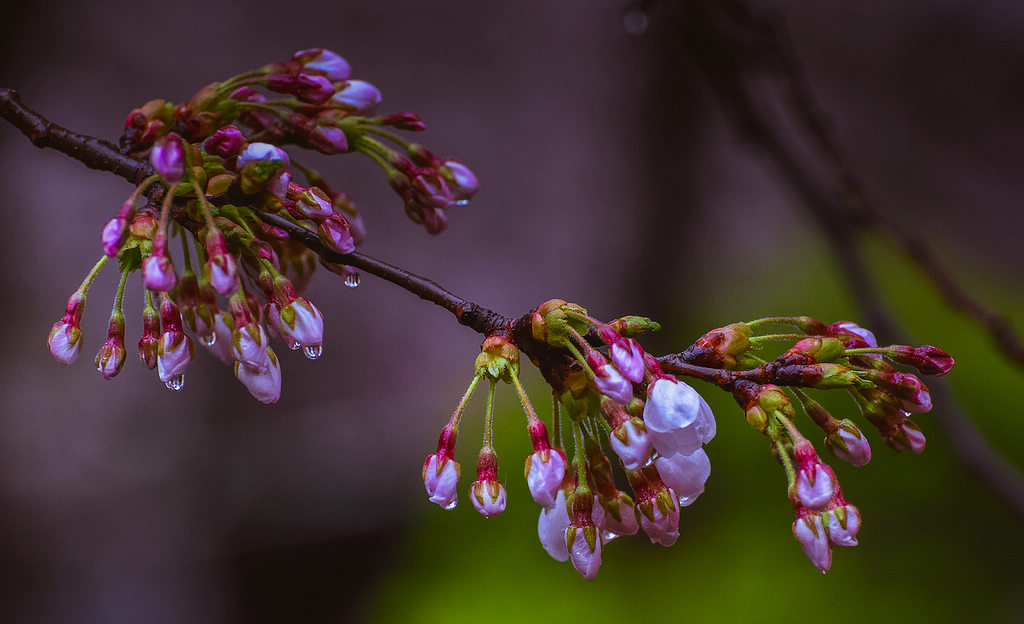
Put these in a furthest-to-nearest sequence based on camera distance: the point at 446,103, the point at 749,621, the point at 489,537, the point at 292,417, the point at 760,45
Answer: the point at 446,103 < the point at 292,417 < the point at 489,537 < the point at 749,621 < the point at 760,45

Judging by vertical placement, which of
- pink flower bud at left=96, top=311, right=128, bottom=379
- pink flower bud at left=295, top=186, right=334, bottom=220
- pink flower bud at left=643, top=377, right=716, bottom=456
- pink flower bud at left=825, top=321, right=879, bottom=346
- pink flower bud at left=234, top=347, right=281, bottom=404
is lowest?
pink flower bud at left=643, top=377, right=716, bottom=456

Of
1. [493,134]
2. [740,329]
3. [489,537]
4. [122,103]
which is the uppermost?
[122,103]

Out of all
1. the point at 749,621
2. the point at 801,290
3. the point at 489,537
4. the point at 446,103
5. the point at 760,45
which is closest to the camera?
the point at 760,45

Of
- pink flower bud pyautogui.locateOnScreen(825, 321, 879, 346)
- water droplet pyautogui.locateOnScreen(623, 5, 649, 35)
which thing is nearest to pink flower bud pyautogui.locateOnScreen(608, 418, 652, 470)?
pink flower bud pyautogui.locateOnScreen(825, 321, 879, 346)

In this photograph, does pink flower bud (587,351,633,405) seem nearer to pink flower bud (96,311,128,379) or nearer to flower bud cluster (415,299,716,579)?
flower bud cluster (415,299,716,579)

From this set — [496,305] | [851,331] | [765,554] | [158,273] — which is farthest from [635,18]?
[496,305]

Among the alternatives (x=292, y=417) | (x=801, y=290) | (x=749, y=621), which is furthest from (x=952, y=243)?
(x=292, y=417)

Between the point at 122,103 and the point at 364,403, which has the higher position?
the point at 122,103

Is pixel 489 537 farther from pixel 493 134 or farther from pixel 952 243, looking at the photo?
pixel 952 243
